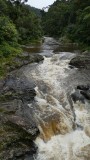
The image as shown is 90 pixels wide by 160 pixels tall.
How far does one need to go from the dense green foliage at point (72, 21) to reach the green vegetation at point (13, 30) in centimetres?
719

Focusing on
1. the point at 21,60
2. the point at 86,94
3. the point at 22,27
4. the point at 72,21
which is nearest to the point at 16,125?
the point at 86,94

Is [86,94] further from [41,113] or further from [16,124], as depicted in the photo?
[16,124]

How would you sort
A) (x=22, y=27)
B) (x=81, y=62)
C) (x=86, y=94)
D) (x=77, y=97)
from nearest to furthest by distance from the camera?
(x=77, y=97), (x=86, y=94), (x=81, y=62), (x=22, y=27)

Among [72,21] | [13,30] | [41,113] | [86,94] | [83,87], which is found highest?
[13,30]

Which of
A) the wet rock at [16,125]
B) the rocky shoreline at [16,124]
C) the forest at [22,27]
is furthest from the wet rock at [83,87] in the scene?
the forest at [22,27]

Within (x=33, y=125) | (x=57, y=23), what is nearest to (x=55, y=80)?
(x=33, y=125)

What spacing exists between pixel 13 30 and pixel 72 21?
32691mm

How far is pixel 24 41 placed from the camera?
137 feet

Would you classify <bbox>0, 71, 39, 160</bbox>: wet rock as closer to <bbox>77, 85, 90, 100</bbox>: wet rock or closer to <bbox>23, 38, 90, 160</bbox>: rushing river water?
<bbox>23, 38, 90, 160</bbox>: rushing river water

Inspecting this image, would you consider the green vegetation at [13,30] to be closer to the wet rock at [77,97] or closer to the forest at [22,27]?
the forest at [22,27]

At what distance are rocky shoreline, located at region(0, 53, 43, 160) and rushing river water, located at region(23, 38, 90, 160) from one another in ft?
1.66

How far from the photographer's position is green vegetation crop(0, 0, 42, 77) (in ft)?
81.0

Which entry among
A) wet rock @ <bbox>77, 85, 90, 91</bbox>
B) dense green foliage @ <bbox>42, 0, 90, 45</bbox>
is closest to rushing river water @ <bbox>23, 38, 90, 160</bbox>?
wet rock @ <bbox>77, 85, 90, 91</bbox>

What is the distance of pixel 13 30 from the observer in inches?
1169
